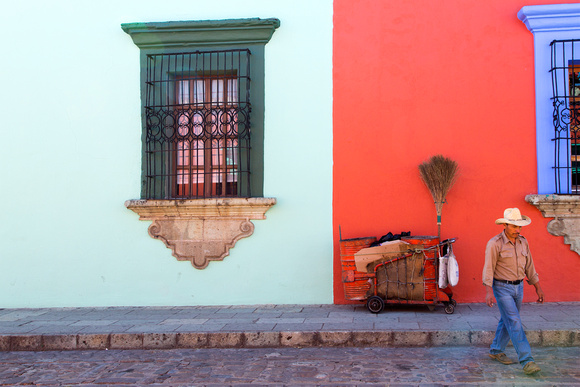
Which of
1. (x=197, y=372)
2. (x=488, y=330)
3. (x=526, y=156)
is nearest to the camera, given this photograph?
(x=197, y=372)

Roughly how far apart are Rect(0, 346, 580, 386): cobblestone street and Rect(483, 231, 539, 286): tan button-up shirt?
32.8 inches

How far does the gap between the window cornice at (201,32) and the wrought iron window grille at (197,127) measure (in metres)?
0.18

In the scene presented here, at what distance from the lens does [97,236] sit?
851 centimetres

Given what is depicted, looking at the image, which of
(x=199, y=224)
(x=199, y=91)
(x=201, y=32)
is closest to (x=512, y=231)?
(x=199, y=224)

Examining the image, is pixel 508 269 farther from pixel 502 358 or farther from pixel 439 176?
pixel 439 176

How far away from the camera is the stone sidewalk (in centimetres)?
620

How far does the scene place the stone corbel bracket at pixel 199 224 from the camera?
26.7 ft

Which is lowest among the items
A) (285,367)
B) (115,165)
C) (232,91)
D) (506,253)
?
(285,367)

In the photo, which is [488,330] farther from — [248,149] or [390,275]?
[248,149]

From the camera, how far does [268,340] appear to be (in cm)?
642

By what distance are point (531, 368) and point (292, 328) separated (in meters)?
2.62

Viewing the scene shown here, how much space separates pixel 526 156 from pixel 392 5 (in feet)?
9.16

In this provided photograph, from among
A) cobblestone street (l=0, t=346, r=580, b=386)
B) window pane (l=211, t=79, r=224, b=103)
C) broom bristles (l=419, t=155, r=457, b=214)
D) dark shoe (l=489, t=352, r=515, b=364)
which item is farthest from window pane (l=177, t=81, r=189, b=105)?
dark shoe (l=489, t=352, r=515, b=364)

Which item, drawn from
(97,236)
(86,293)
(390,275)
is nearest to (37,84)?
(97,236)
